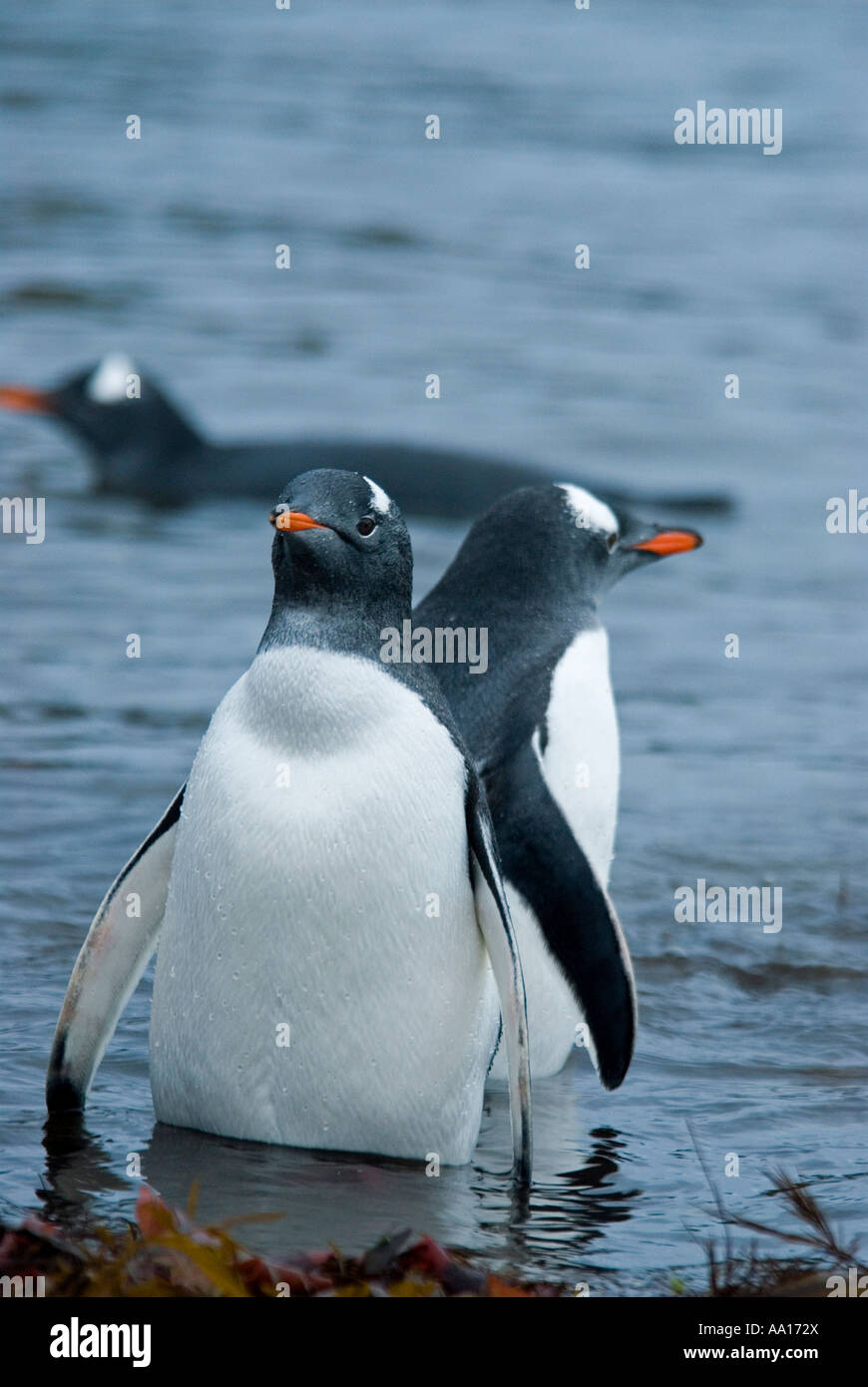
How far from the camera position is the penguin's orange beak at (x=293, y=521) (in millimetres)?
3580

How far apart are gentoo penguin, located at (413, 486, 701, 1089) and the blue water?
223 mm

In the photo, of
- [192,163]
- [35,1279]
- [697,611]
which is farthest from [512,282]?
[35,1279]

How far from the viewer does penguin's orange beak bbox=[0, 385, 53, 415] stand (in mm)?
10914

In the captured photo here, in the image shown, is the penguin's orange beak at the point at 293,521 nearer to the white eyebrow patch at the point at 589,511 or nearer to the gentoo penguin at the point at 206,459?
the white eyebrow patch at the point at 589,511

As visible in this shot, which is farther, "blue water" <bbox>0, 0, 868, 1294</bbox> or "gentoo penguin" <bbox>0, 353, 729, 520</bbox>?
"gentoo penguin" <bbox>0, 353, 729, 520</bbox>

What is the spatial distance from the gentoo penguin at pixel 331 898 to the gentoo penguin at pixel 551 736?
1.44 ft

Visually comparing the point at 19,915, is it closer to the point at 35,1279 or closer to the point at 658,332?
the point at 35,1279

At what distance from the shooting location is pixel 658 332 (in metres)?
15.3

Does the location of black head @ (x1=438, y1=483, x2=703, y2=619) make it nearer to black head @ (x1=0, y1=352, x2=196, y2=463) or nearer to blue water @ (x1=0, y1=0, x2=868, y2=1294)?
blue water @ (x1=0, y1=0, x2=868, y2=1294)

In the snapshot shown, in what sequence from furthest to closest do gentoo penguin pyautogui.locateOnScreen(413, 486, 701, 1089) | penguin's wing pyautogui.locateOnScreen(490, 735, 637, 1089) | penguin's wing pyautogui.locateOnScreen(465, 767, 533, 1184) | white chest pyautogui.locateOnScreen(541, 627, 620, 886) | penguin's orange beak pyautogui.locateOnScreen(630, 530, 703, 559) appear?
penguin's orange beak pyautogui.locateOnScreen(630, 530, 703, 559)
white chest pyautogui.locateOnScreen(541, 627, 620, 886)
gentoo penguin pyautogui.locateOnScreen(413, 486, 701, 1089)
penguin's wing pyautogui.locateOnScreen(490, 735, 637, 1089)
penguin's wing pyautogui.locateOnScreen(465, 767, 533, 1184)

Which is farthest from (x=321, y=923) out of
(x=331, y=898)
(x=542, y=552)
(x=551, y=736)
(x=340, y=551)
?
(x=542, y=552)

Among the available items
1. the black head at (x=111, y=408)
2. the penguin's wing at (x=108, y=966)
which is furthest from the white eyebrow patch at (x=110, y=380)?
the penguin's wing at (x=108, y=966)

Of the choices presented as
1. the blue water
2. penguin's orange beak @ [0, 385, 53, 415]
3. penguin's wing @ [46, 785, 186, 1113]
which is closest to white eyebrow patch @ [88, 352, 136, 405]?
penguin's orange beak @ [0, 385, 53, 415]

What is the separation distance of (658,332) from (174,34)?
1286 cm
